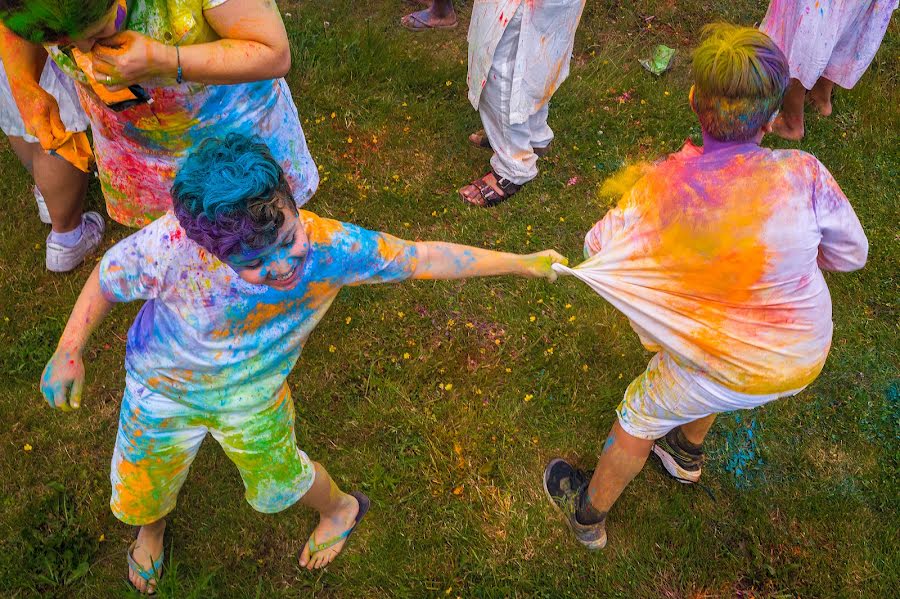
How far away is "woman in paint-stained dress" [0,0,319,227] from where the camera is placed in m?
1.82

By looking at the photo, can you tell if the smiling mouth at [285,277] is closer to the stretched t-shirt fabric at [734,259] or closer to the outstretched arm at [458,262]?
the outstretched arm at [458,262]

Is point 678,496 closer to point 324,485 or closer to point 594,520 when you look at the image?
point 594,520

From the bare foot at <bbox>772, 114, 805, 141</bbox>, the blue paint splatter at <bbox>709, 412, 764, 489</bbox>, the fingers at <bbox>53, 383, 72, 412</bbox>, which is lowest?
the blue paint splatter at <bbox>709, 412, 764, 489</bbox>

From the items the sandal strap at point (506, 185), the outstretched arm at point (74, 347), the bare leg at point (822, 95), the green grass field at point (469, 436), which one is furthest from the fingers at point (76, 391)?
the bare leg at point (822, 95)

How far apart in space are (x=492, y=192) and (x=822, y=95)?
235 centimetres

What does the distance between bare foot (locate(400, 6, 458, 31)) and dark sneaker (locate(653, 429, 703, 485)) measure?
135 inches

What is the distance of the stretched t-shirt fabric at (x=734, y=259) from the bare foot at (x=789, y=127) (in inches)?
103

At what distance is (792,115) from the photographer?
4.45 meters

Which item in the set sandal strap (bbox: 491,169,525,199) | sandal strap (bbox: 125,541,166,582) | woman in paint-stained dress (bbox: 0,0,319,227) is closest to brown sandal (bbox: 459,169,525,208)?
sandal strap (bbox: 491,169,525,199)

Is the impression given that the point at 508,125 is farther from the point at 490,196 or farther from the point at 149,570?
the point at 149,570

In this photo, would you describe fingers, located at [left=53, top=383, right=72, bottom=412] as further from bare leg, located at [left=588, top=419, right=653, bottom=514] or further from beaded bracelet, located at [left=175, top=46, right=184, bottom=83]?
bare leg, located at [left=588, top=419, right=653, bottom=514]

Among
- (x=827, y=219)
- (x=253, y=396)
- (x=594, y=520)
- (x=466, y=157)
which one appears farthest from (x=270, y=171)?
(x=466, y=157)

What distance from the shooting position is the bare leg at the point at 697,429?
114 inches

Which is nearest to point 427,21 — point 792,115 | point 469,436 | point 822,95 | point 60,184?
point 792,115
